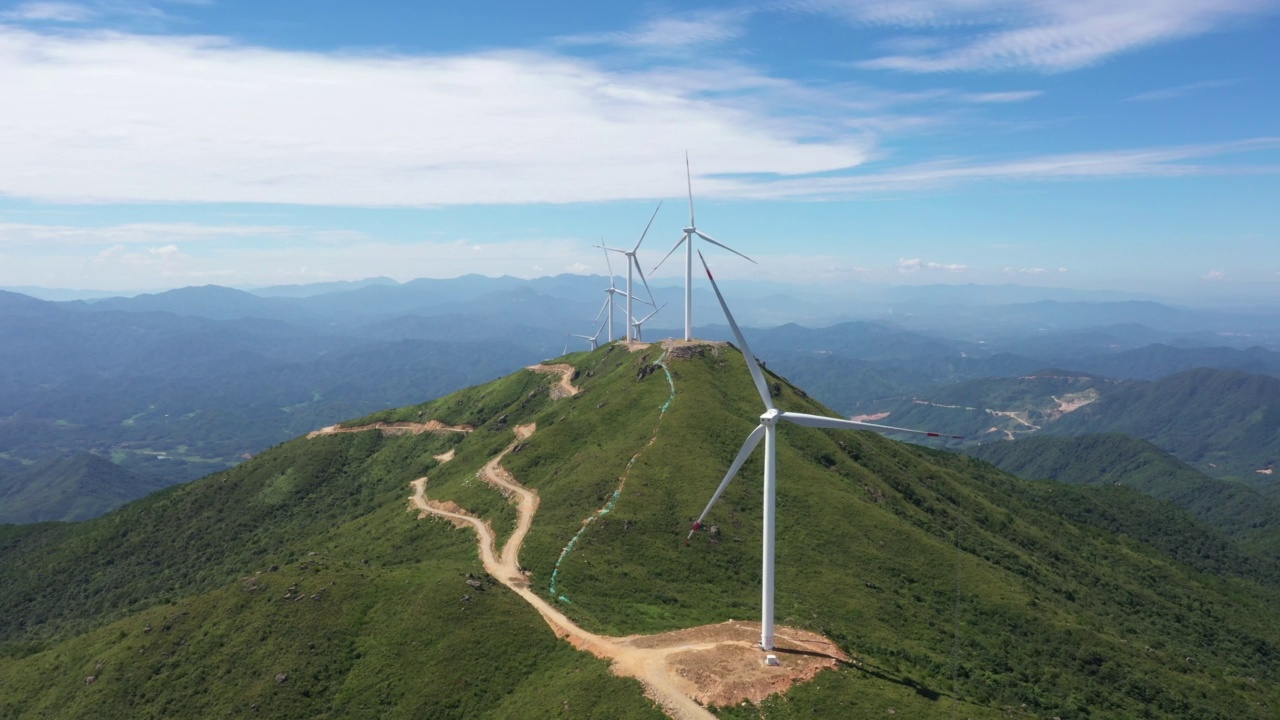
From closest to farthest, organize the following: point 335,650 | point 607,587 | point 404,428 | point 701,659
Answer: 1. point 701,659
2. point 335,650
3. point 607,587
4. point 404,428

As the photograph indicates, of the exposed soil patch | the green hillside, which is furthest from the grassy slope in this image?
the exposed soil patch

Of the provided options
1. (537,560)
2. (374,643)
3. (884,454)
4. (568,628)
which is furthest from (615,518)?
(884,454)

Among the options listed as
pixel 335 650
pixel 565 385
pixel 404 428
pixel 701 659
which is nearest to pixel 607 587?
pixel 701 659

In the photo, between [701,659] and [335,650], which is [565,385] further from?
[701,659]

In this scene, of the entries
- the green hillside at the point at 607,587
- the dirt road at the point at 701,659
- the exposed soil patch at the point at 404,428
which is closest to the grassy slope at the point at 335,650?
the green hillside at the point at 607,587

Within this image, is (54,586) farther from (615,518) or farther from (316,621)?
(615,518)

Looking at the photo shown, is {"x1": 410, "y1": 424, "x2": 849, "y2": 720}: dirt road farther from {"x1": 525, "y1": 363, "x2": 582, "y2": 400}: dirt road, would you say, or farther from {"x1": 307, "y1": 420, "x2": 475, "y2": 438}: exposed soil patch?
{"x1": 307, "y1": 420, "x2": 475, "y2": 438}: exposed soil patch
